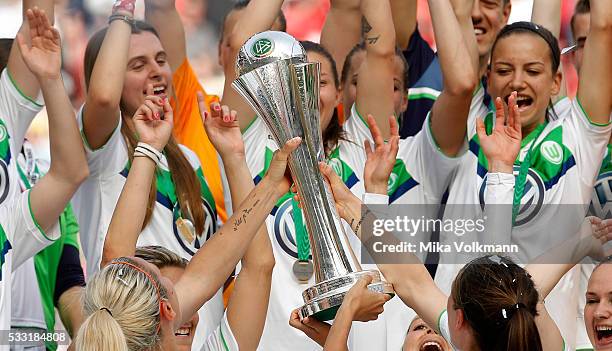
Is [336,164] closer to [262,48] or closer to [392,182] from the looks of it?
[392,182]

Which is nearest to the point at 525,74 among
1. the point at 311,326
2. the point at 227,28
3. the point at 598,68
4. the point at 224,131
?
the point at 598,68

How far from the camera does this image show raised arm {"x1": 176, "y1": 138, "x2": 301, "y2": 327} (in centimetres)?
260

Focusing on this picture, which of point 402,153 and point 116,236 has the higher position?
point 402,153

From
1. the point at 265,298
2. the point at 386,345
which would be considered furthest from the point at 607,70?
the point at 265,298

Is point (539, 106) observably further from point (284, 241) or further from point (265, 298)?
point (265, 298)

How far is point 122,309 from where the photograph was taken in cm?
219

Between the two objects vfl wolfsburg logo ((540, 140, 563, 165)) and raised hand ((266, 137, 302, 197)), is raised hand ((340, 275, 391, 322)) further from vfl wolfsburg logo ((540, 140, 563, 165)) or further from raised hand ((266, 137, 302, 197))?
vfl wolfsburg logo ((540, 140, 563, 165))

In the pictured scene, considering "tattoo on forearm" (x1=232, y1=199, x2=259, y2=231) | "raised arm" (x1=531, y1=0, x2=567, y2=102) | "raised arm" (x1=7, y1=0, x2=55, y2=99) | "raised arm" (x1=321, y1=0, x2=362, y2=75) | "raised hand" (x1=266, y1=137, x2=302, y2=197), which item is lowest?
"tattoo on forearm" (x1=232, y1=199, x2=259, y2=231)

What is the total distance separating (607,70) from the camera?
3.65m

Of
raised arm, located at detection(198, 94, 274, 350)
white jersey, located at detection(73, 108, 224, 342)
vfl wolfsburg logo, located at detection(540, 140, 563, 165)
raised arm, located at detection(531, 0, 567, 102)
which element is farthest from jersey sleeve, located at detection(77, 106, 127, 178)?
raised arm, located at detection(531, 0, 567, 102)

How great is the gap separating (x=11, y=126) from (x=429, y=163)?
147cm

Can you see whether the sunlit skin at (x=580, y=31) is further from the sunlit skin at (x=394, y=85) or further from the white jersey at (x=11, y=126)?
the white jersey at (x=11, y=126)

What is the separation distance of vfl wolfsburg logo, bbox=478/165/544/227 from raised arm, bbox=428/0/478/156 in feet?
0.92

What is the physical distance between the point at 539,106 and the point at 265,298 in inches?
57.8
